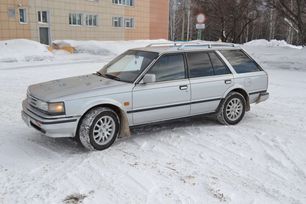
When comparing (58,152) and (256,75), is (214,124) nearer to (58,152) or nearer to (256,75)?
(256,75)

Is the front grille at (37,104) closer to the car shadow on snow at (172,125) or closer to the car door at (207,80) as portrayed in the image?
the car shadow on snow at (172,125)

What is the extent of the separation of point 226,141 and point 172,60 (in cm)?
168

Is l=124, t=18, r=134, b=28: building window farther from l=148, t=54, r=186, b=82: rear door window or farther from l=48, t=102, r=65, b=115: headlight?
l=48, t=102, r=65, b=115: headlight

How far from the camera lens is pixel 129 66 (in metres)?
5.89

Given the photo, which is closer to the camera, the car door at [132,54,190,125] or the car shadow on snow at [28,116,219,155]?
the car shadow on snow at [28,116,219,155]

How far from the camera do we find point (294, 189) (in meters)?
4.02

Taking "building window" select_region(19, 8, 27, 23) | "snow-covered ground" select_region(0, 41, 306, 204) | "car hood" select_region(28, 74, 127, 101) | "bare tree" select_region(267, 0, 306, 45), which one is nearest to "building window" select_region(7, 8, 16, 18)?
"building window" select_region(19, 8, 27, 23)

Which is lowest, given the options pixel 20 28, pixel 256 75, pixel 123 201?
pixel 123 201

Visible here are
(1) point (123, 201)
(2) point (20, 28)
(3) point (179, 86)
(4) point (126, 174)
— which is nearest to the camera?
(1) point (123, 201)

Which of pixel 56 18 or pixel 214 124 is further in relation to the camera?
pixel 56 18

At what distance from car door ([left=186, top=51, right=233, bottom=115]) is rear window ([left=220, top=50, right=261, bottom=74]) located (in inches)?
9.4

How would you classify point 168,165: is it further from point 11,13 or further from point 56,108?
point 11,13

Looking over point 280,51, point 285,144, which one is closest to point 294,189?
point 285,144

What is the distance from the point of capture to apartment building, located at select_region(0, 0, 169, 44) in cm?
2733
